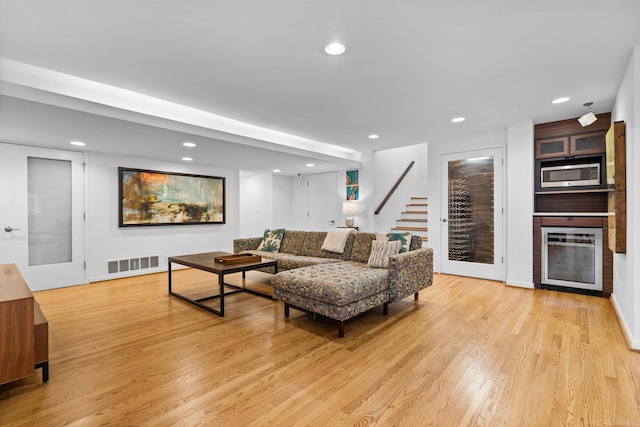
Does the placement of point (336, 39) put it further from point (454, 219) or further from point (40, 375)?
point (454, 219)

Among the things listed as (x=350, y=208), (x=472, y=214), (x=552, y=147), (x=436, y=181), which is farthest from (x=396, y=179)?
(x=552, y=147)

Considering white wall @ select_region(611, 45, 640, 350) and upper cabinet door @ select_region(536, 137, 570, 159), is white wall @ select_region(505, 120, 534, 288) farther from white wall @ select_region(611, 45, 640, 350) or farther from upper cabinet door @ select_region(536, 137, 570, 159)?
white wall @ select_region(611, 45, 640, 350)

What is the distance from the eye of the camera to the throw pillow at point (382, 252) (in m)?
3.49

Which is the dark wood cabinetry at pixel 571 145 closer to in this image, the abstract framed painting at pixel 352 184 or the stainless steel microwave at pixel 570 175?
the stainless steel microwave at pixel 570 175

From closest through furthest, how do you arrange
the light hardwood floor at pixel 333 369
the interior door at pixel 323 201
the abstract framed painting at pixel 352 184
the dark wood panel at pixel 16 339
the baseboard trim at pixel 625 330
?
the light hardwood floor at pixel 333 369 < the dark wood panel at pixel 16 339 < the baseboard trim at pixel 625 330 < the abstract framed painting at pixel 352 184 < the interior door at pixel 323 201

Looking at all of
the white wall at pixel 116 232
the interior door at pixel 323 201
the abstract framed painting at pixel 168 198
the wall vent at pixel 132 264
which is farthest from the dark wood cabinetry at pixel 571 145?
the wall vent at pixel 132 264

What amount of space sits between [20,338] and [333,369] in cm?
192

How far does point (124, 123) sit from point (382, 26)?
2696 mm

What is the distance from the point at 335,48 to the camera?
2.29m

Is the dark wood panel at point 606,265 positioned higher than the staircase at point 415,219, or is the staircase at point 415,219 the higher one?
the staircase at point 415,219

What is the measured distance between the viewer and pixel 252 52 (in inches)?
92.6

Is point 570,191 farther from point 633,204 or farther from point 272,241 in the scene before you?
point 272,241

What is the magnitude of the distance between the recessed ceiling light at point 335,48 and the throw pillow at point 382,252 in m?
2.09

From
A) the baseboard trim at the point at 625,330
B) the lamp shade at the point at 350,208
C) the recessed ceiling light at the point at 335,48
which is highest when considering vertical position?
the recessed ceiling light at the point at 335,48
